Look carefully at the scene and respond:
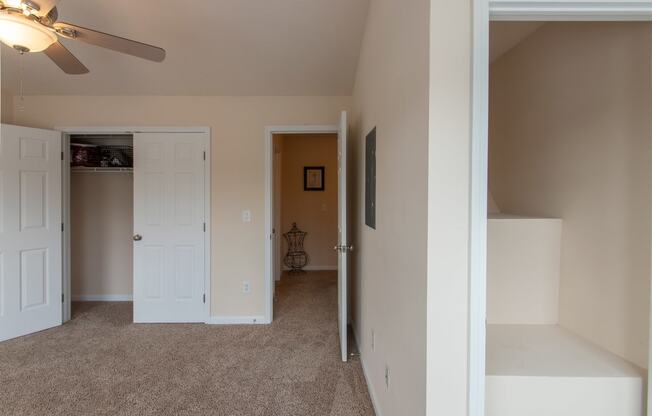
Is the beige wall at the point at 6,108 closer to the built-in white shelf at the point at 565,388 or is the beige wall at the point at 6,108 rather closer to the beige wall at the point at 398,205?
the beige wall at the point at 398,205

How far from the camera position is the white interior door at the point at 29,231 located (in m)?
2.79

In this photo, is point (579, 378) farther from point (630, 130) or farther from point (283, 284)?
point (283, 284)

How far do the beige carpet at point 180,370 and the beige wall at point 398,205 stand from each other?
0.43 metres

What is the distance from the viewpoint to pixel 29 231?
115 inches

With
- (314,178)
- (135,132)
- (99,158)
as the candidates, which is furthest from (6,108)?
(314,178)

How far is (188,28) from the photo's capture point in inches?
89.1

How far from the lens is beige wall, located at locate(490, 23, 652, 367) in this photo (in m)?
1.13

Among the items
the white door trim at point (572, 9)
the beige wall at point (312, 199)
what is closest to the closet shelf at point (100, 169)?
the beige wall at point (312, 199)

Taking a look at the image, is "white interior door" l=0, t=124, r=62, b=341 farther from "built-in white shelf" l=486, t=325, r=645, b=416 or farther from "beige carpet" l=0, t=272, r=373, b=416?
"built-in white shelf" l=486, t=325, r=645, b=416

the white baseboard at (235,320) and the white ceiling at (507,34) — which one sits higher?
the white ceiling at (507,34)

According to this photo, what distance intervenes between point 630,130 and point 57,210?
421 centimetres

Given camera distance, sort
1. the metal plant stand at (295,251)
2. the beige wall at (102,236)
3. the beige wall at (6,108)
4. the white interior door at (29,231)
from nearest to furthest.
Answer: the white interior door at (29,231) → the beige wall at (6,108) → the beige wall at (102,236) → the metal plant stand at (295,251)

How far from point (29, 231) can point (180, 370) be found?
2022 mm

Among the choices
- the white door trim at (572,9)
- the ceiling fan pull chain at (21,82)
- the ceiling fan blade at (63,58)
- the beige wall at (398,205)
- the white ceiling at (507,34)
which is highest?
the ceiling fan pull chain at (21,82)
